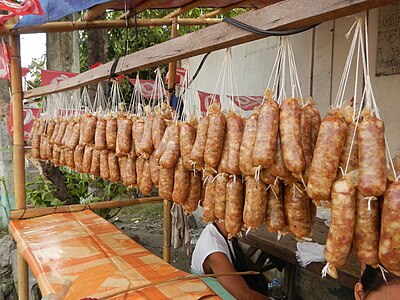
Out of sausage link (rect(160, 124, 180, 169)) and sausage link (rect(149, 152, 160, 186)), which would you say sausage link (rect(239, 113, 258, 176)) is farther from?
sausage link (rect(149, 152, 160, 186))

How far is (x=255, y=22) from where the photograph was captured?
148 cm

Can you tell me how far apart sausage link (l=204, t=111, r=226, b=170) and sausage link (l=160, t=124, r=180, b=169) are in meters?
0.34

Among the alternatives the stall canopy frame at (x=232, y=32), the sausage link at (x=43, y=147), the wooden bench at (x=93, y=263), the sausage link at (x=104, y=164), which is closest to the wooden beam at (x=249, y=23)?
the stall canopy frame at (x=232, y=32)

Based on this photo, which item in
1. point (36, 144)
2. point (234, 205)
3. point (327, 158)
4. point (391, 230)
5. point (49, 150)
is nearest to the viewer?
point (391, 230)

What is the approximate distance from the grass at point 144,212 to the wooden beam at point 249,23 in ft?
25.8

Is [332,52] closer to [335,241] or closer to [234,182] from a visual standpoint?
[234,182]

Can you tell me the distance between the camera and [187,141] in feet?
6.82

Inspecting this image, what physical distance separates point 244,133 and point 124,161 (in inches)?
59.4

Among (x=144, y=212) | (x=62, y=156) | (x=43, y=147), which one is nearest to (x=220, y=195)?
(x=62, y=156)

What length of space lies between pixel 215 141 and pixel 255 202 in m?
0.41

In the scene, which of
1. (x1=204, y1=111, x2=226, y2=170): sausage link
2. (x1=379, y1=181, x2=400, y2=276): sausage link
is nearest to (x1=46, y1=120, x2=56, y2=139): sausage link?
(x1=204, y1=111, x2=226, y2=170): sausage link

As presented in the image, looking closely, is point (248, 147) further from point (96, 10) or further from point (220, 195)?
point (96, 10)

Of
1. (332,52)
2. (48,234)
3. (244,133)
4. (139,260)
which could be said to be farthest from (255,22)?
(332,52)

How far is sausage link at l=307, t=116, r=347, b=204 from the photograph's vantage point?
1.31 m
